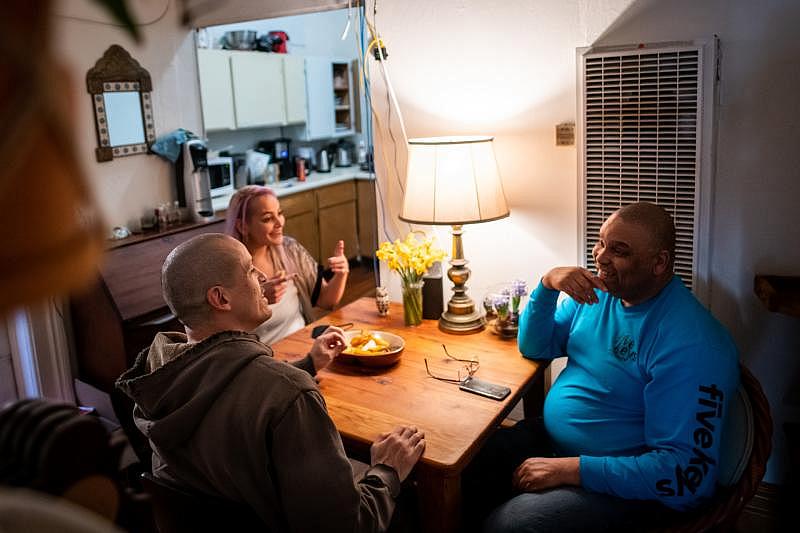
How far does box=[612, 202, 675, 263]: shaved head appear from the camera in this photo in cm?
187

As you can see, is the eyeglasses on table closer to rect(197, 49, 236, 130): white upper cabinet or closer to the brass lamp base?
the brass lamp base

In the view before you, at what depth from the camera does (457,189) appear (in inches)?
96.2

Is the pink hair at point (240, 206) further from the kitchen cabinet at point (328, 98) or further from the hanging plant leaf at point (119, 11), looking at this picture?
the kitchen cabinet at point (328, 98)

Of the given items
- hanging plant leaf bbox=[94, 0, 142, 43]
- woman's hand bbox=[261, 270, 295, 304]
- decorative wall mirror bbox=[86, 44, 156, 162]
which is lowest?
woman's hand bbox=[261, 270, 295, 304]

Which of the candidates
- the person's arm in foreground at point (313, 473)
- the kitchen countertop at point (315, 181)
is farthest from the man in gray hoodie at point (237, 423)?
the kitchen countertop at point (315, 181)

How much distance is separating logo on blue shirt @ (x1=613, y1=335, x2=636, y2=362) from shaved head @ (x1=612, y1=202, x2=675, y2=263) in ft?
0.84

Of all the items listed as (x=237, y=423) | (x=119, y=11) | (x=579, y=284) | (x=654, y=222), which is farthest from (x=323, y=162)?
(x=119, y=11)

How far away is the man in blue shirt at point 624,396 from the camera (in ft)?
5.54

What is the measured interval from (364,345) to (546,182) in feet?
3.21

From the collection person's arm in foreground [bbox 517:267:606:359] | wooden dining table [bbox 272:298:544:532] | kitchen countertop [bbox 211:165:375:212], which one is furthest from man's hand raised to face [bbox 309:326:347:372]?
kitchen countertop [bbox 211:165:375:212]

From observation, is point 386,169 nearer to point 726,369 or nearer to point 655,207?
point 655,207

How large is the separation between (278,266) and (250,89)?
3.18 m

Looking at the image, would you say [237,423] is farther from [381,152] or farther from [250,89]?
[250,89]

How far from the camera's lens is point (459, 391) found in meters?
2.04
